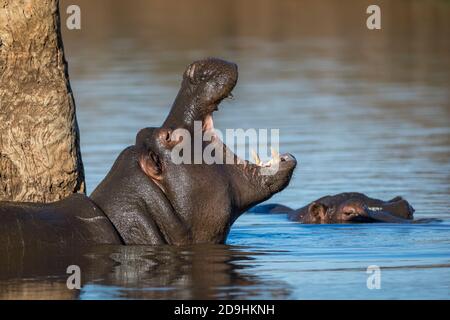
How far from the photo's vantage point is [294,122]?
62.1 ft

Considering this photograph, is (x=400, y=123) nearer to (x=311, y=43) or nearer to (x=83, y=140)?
(x=83, y=140)

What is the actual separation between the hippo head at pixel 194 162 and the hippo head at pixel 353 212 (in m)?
2.88

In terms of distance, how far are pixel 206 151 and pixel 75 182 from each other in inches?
A: 55.1

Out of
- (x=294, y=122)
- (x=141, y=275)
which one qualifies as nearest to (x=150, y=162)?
(x=141, y=275)

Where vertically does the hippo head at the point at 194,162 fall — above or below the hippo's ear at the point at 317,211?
above

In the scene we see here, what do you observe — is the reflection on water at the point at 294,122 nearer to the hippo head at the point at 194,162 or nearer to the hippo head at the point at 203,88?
the hippo head at the point at 194,162

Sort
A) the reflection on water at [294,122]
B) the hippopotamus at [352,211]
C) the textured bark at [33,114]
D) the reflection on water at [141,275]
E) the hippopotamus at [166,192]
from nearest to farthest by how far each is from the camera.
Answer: the reflection on water at [141,275] → the reflection on water at [294,122] → the hippopotamus at [166,192] → the textured bark at [33,114] → the hippopotamus at [352,211]

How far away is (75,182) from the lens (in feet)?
32.8

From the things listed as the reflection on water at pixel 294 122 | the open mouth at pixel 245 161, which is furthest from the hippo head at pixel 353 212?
the open mouth at pixel 245 161

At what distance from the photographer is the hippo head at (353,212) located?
1177cm

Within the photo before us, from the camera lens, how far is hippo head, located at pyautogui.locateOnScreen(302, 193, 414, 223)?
11773mm

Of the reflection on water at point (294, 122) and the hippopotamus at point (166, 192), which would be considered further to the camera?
the hippopotamus at point (166, 192)

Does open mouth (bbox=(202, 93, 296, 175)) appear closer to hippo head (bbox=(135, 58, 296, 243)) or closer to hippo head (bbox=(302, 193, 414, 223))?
hippo head (bbox=(135, 58, 296, 243))

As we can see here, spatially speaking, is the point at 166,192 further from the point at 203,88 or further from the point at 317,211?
the point at 317,211
